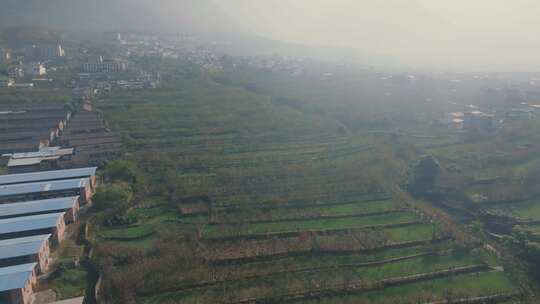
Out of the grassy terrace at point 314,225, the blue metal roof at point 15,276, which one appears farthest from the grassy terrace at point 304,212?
the blue metal roof at point 15,276

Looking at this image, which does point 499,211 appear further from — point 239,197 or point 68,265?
point 68,265

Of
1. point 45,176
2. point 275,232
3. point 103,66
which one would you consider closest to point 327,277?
Answer: point 275,232

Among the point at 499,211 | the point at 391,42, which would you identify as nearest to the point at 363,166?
the point at 499,211

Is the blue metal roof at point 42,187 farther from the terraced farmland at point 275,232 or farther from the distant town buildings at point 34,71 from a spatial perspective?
the distant town buildings at point 34,71

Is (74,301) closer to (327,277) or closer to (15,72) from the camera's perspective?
(327,277)

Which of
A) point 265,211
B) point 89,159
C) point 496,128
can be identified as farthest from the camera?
point 496,128

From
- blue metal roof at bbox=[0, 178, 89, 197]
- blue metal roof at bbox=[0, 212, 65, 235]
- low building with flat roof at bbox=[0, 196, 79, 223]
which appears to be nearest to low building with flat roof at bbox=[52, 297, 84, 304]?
blue metal roof at bbox=[0, 212, 65, 235]
